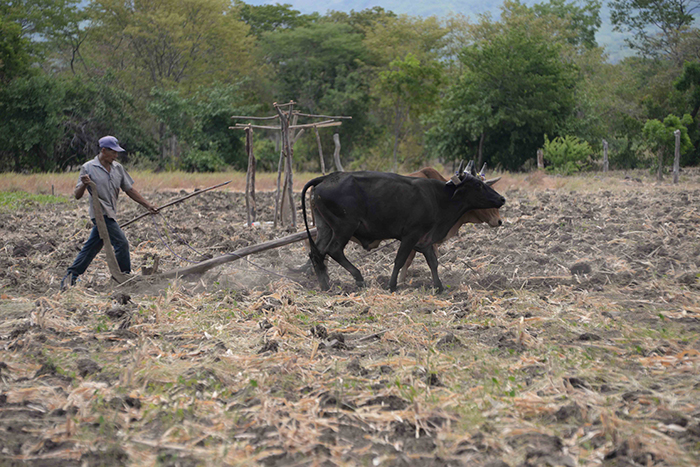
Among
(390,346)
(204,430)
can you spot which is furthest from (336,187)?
(204,430)

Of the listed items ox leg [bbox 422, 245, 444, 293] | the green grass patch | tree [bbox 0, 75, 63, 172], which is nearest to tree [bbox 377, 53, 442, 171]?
tree [bbox 0, 75, 63, 172]

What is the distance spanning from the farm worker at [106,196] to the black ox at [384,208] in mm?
1735

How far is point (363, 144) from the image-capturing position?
125 ft

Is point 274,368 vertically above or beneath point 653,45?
beneath

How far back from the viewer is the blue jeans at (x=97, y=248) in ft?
21.7

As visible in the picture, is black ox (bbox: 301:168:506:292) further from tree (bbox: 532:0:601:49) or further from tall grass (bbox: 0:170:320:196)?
tree (bbox: 532:0:601:49)

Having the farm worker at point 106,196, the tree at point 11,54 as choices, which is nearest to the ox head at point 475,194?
the farm worker at point 106,196

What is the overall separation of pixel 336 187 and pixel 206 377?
2998 millimetres

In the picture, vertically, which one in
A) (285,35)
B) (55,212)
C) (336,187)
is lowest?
(55,212)

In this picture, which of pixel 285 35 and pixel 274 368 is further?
pixel 285 35

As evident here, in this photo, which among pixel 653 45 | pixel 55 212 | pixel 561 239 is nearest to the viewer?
pixel 561 239

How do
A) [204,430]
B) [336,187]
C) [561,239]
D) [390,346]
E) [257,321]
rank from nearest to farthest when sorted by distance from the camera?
[204,430]
[390,346]
[257,321]
[336,187]
[561,239]

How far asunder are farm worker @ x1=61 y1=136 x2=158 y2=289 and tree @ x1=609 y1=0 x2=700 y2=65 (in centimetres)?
4214

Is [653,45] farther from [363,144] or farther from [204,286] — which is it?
[204,286]
